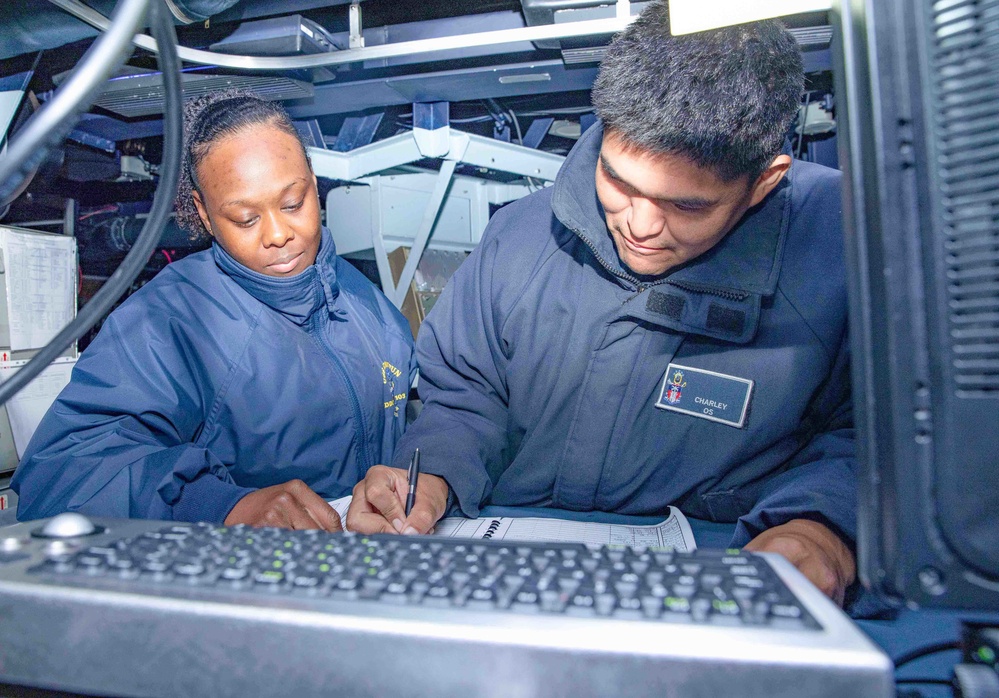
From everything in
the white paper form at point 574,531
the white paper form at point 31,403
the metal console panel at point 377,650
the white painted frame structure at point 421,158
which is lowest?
the white paper form at point 31,403

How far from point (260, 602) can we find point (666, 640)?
9.4 inches

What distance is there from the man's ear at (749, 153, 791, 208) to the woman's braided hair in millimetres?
863

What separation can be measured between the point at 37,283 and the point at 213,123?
42.4 inches

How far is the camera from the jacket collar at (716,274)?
985 millimetres

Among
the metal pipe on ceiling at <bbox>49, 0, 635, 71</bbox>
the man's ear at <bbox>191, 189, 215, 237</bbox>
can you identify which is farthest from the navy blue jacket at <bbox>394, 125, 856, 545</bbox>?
the man's ear at <bbox>191, 189, 215, 237</bbox>

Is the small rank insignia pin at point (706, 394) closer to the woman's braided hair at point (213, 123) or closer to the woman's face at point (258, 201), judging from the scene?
the woman's face at point (258, 201)

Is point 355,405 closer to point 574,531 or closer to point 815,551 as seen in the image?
point 574,531

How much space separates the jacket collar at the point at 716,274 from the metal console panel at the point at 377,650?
59 cm

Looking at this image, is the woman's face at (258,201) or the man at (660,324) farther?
the woman's face at (258,201)

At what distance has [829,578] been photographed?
641 millimetres

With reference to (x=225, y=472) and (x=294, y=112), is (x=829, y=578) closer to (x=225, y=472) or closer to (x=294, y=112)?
(x=225, y=472)

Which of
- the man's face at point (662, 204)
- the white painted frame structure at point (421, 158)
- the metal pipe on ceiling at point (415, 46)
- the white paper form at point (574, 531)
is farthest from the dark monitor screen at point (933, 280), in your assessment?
the white painted frame structure at point (421, 158)

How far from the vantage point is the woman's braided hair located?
1282 millimetres

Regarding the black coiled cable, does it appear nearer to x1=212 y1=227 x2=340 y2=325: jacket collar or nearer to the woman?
the woman
